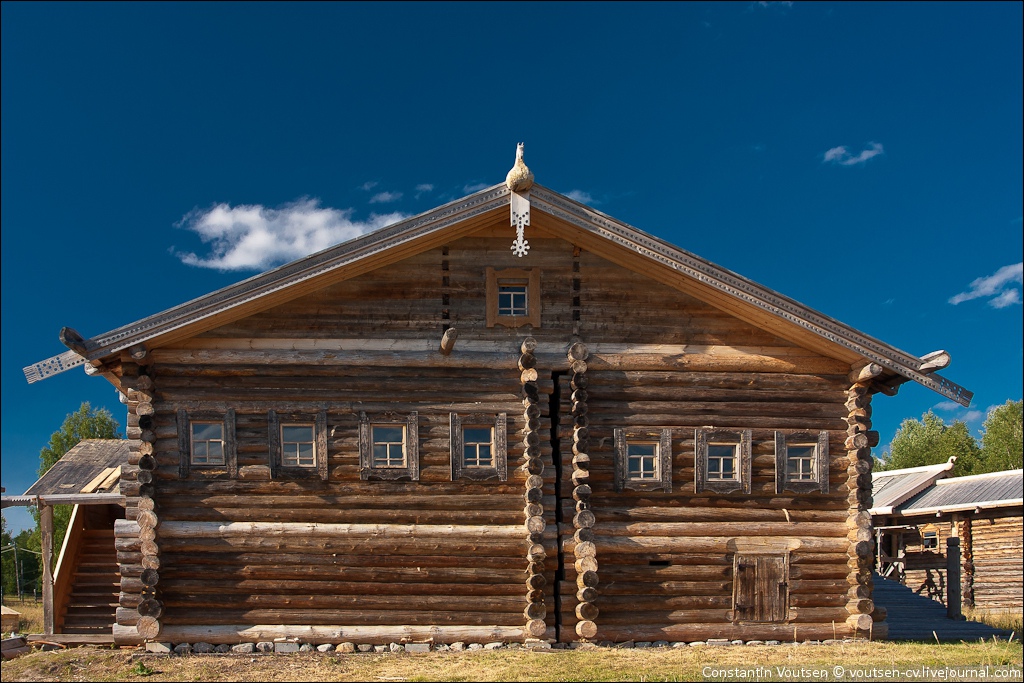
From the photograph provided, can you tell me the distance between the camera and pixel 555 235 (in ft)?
49.3

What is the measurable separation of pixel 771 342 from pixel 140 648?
12.2 m

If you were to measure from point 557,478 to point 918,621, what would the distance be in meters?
9.19

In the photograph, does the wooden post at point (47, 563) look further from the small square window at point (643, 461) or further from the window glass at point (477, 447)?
the small square window at point (643, 461)

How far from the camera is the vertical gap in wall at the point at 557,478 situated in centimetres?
1430

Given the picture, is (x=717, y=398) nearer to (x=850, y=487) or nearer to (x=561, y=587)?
(x=850, y=487)

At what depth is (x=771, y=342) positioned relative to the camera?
50.1 feet

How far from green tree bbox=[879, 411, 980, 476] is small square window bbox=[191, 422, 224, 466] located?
43.5 meters

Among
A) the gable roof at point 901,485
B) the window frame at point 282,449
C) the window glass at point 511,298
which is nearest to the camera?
the window frame at point 282,449

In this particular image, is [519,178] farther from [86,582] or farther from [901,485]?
[901,485]

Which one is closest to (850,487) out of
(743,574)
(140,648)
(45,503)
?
(743,574)

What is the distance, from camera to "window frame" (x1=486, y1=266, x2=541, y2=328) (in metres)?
14.8

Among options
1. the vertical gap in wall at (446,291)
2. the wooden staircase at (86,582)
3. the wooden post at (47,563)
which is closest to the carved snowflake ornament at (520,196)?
the vertical gap in wall at (446,291)

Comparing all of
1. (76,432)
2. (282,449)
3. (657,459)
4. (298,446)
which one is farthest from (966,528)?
(76,432)

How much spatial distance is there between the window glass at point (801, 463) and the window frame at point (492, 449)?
17.1 feet
